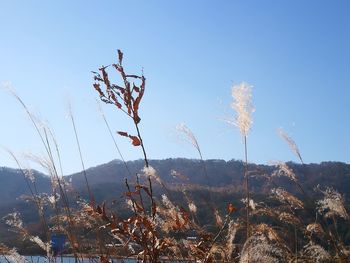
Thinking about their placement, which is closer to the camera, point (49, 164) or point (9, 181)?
point (49, 164)

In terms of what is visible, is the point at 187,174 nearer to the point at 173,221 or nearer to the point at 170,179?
the point at 170,179

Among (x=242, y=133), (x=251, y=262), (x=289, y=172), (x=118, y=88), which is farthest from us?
(x=289, y=172)

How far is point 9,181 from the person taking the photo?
10881cm

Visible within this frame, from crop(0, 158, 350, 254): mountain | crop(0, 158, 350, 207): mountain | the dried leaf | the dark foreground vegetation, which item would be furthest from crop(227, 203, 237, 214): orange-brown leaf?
crop(0, 158, 350, 207): mountain

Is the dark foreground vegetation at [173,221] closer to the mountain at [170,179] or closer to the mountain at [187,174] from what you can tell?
the mountain at [170,179]

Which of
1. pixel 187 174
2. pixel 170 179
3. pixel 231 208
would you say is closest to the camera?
pixel 231 208

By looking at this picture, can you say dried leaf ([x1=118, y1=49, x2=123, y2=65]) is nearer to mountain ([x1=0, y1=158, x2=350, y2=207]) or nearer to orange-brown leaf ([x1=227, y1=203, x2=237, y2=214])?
orange-brown leaf ([x1=227, y1=203, x2=237, y2=214])

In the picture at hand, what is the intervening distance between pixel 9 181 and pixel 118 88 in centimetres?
11399

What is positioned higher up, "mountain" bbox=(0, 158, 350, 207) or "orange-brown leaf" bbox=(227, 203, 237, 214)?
"mountain" bbox=(0, 158, 350, 207)

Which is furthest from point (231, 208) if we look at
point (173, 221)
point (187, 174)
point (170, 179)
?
point (170, 179)

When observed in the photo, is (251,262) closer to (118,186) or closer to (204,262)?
(204,262)

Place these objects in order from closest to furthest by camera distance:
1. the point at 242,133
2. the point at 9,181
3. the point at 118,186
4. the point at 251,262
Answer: the point at 251,262 < the point at 242,133 < the point at 118,186 < the point at 9,181

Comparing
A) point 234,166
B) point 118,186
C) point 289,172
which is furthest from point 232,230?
point 234,166

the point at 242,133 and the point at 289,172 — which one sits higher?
the point at 242,133
